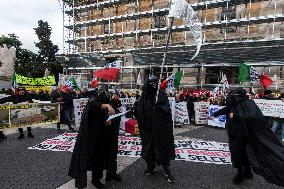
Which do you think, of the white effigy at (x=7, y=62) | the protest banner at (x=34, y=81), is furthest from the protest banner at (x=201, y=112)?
the white effigy at (x=7, y=62)

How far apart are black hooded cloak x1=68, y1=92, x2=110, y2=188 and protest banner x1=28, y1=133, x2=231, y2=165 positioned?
2542 mm

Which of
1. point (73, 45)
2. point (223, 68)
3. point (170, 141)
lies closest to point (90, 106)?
point (170, 141)

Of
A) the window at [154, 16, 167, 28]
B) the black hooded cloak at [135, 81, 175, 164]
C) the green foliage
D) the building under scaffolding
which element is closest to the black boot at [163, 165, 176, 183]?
the black hooded cloak at [135, 81, 175, 164]

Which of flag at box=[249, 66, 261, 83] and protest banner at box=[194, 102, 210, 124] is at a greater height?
flag at box=[249, 66, 261, 83]

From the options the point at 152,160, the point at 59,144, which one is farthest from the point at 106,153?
the point at 59,144

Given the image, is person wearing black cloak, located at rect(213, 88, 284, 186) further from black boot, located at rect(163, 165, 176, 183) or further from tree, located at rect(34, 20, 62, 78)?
tree, located at rect(34, 20, 62, 78)

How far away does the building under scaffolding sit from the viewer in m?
25.5

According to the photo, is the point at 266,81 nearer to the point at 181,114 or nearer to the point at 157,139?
the point at 181,114

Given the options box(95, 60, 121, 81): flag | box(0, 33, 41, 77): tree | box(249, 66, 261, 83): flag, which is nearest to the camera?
box(249, 66, 261, 83): flag

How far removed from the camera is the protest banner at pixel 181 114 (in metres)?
15.1

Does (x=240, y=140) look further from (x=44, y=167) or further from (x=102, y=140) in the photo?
(x=44, y=167)

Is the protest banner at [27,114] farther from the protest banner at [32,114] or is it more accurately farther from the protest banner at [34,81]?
the protest banner at [34,81]

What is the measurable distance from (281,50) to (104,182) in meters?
21.6

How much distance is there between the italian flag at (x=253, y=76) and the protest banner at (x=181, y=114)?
3.49 meters
